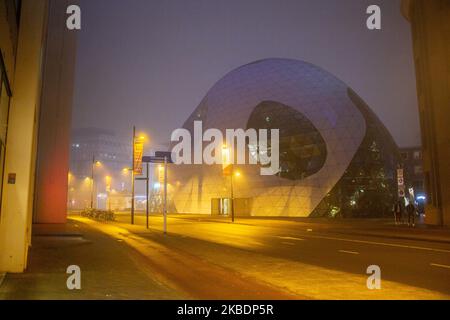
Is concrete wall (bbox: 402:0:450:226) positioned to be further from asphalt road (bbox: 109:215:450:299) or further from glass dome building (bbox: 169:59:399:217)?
glass dome building (bbox: 169:59:399:217)

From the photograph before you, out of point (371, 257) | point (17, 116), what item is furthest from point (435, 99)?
point (17, 116)

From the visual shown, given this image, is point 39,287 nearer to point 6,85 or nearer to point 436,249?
point 6,85

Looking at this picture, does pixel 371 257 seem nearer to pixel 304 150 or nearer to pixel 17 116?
pixel 17 116

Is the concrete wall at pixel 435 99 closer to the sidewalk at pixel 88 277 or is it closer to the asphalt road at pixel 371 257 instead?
the asphalt road at pixel 371 257

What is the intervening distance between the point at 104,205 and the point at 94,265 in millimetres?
124316

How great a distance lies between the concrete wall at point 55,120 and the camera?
27141 mm

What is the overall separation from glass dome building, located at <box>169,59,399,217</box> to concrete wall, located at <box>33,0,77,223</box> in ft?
100

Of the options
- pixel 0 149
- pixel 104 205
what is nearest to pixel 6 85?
pixel 0 149

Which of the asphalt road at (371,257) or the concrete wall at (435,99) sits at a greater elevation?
the concrete wall at (435,99)

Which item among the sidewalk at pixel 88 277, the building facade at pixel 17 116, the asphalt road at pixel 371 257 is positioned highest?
the building facade at pixel 17 116

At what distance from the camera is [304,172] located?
51.6 meters

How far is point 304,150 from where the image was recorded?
5284 centimetres

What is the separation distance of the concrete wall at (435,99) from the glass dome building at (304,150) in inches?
601

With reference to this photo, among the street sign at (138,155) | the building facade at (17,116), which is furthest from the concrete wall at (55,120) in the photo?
the building facade at (17,116)
